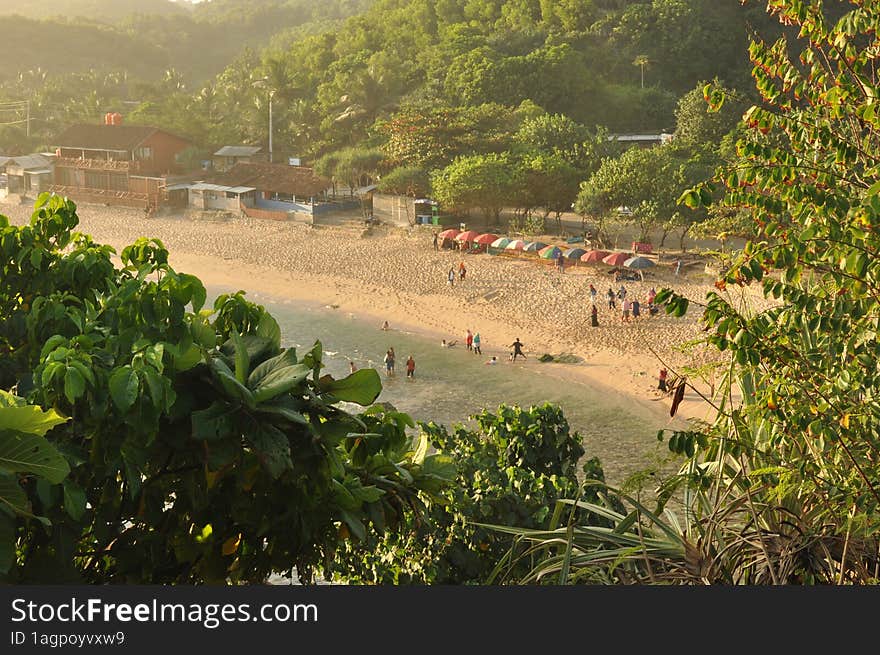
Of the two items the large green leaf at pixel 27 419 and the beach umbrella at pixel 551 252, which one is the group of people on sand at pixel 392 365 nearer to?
the beach umbrella at pixel 551 252

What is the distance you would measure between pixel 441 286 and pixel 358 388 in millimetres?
31141

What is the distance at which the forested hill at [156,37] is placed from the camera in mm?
109375

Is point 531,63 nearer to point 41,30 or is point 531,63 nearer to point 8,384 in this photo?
point 8,384

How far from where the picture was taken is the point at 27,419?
13.2ft

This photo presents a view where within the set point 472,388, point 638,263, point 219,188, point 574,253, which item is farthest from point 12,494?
point 219,188

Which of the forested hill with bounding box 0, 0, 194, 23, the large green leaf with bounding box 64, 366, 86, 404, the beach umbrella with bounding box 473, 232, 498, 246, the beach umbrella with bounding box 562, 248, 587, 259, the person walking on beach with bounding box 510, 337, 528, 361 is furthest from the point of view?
the forested hill with bounding box 0, 0, 194, 23

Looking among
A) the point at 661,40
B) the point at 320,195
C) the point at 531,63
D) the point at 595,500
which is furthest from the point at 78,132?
the point at 595,500

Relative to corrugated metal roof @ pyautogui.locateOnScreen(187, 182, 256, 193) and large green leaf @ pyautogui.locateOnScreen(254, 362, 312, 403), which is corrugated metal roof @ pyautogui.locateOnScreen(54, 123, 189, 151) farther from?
large green leaf @ pyautogui.locateOnScreen(254, 362, 312, 403)

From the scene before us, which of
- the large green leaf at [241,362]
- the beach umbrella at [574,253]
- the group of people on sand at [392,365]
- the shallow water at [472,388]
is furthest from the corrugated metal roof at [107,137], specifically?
the large green leaf at [241,362]

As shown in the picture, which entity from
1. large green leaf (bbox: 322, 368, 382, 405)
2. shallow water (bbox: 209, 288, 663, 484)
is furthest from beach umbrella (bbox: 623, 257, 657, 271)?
large green leaf (bbox: 322, 368, 382, 405)

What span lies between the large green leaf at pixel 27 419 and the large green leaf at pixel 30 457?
3 cm

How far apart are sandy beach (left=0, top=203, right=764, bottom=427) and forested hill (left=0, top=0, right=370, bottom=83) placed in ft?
226

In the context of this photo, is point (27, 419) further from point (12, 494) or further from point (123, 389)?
point (123, 389)

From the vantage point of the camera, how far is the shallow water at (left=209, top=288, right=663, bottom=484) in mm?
22656
